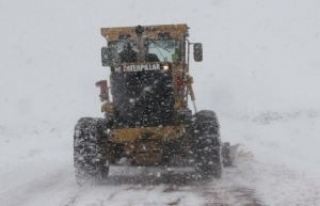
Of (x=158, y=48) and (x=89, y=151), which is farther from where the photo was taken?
(x=158, y=48)

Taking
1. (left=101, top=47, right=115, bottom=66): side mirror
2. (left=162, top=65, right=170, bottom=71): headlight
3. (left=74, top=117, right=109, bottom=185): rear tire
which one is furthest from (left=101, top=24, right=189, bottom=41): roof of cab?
(left=74, top=117, right=109, bottom=185): rear tire

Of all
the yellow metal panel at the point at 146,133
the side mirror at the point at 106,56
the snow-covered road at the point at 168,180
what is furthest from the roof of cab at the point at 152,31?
the snow-covered road at the point at 168,180

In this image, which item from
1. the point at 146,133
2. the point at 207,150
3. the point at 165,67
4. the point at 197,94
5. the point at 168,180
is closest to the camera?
the point at 207,150

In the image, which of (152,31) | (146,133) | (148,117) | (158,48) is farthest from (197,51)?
(146,133)

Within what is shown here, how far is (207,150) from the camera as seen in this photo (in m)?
11.1

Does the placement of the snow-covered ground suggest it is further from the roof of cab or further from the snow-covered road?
the roof of cab

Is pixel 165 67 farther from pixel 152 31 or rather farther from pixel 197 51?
pixel 152 31

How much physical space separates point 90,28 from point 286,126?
1463 cm

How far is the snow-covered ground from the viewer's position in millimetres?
10156

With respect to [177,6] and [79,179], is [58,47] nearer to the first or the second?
[177,6]

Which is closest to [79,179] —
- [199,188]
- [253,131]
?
[199,188]

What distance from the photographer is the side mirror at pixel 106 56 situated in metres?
12.1

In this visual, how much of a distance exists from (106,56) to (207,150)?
2.61 metres

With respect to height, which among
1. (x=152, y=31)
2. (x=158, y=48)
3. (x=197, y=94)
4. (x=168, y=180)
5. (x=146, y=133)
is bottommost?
(x=168, y=180)
